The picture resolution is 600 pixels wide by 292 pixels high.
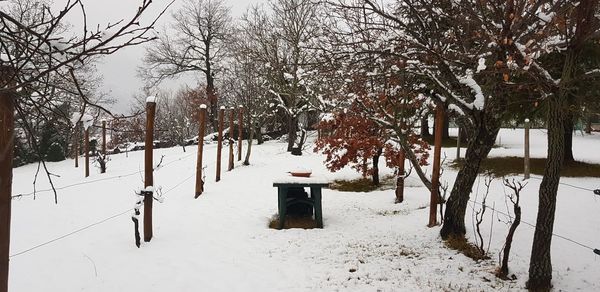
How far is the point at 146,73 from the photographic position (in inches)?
1162

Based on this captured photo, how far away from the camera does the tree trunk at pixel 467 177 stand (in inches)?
215

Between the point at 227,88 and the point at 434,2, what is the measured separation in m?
22.0

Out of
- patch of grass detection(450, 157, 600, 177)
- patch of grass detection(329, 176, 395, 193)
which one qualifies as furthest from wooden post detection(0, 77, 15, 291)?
patch of grass detection(450, 157, 600, 177)

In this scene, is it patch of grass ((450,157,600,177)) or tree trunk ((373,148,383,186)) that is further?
tree trunk ((373,148,383,186))

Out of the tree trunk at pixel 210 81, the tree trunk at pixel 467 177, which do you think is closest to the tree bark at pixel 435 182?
the tree trunk at pixel 467 177

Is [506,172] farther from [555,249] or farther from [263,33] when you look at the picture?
[263,33]

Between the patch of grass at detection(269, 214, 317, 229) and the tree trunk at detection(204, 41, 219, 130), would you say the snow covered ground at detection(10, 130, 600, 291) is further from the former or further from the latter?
the tree trunk at detection(204, 41, 219, 130)

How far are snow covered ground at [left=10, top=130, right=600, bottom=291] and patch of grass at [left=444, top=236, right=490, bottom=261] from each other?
0.10 metres

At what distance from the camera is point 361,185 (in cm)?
1141

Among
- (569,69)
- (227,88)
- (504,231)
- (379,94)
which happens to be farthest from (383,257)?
(227,88)

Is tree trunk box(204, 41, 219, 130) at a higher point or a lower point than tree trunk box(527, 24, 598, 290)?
higher

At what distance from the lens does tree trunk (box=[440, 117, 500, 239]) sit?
547 centimetres

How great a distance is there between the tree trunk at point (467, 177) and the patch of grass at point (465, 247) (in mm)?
116

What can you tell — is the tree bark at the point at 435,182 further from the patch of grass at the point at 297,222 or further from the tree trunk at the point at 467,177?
the patch of grass at the point at 297,222
